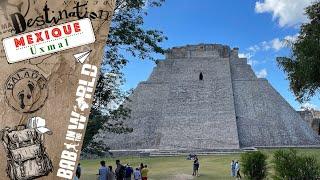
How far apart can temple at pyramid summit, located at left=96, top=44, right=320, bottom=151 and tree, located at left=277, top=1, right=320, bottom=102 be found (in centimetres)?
2848

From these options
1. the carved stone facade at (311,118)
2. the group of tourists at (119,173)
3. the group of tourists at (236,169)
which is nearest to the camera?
the group of tourists at (119,173)

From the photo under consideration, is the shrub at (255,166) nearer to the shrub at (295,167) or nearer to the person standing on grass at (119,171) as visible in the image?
the person standing on grass at (119,171)

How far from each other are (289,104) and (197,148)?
1637cm

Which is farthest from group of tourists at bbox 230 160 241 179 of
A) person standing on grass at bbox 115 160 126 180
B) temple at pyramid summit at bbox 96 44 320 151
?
temple at pyramid summit at bbox 96 44 320 151

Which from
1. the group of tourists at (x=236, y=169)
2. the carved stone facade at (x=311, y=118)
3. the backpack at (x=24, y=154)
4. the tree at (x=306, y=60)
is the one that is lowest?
the backpack at (x=24, y=154)

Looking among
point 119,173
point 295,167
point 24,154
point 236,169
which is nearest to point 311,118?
point 236,169

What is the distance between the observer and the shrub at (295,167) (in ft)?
36.4

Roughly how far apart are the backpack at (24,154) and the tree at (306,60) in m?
13.4

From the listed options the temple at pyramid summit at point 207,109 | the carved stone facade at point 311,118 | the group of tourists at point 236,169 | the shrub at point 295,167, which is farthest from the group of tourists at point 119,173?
the carved stone facade at point 311,118

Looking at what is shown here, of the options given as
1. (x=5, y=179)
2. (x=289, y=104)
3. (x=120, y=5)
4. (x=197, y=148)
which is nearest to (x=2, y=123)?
(x=5, y=179)

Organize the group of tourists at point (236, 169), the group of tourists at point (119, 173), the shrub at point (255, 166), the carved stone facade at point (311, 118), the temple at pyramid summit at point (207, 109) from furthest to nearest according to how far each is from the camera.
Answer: the carved stone facade at point (311, 118), the temple at pyramid summit at point (207, 109), the group of tourists at point (236, 169), the shrub at point (255, 166), the group of tourists at point (119, 173)

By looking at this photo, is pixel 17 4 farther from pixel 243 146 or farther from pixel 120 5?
pixel 243 146

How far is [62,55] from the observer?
304cm

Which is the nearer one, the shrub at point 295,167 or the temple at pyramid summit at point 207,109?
the shrub at point 295,167
